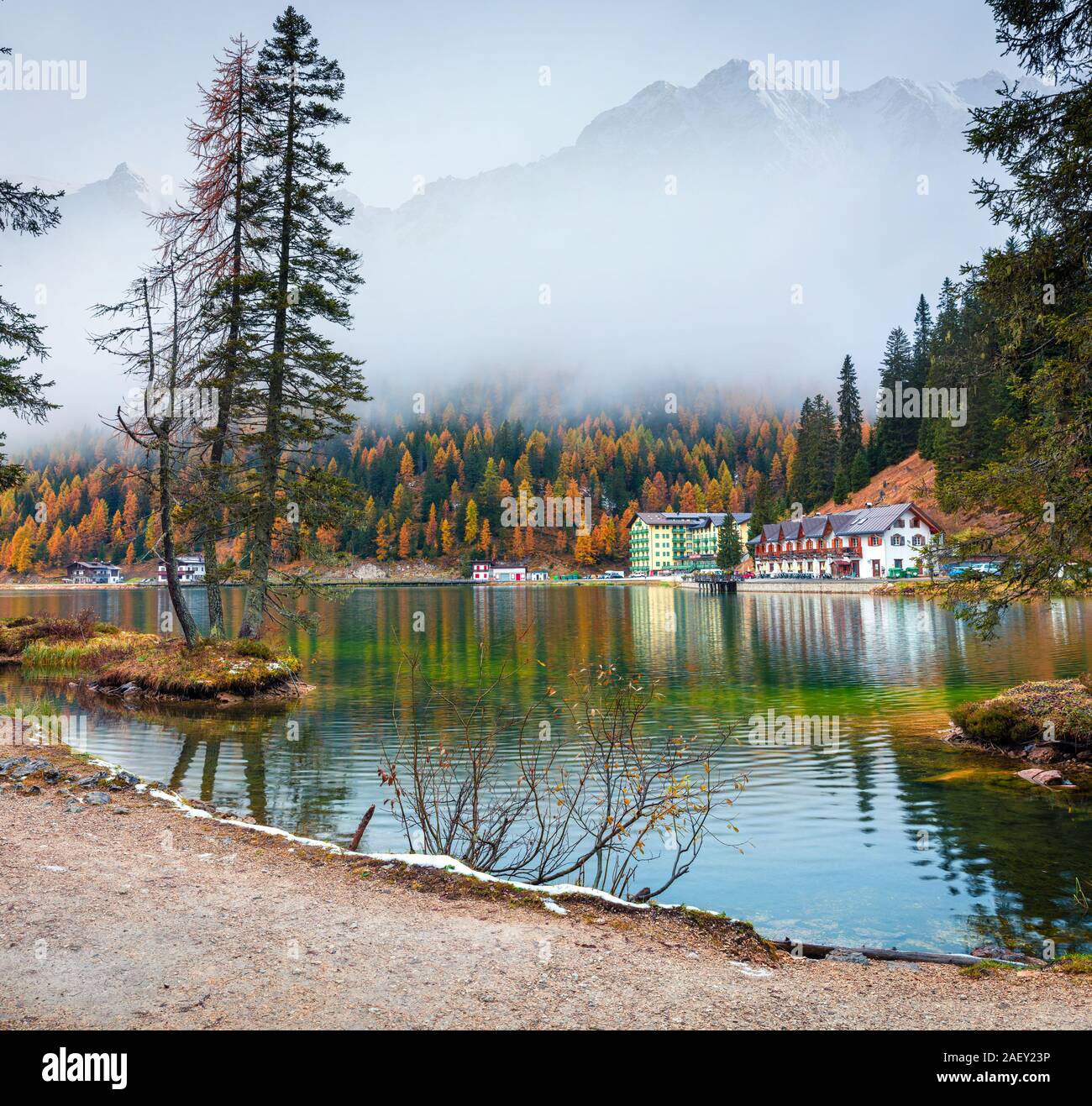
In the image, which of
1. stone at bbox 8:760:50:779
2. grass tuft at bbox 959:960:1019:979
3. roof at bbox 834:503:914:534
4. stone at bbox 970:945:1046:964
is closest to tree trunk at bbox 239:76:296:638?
Answer: stone at bbox 8:760:50:779

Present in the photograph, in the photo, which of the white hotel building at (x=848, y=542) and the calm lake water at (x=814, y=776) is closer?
the calm lake water at (x=814, y=776)

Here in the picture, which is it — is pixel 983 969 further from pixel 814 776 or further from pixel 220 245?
pixel 220 245

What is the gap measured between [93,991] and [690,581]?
149 metres

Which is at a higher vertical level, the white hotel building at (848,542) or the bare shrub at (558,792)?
the white hotel building at (848,542)

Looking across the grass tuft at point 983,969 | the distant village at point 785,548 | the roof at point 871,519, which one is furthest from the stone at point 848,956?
the roof at point 871,519

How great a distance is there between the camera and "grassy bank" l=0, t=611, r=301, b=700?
26141 millimetres

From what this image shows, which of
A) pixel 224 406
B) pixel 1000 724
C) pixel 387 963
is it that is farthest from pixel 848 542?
pixel 387 963

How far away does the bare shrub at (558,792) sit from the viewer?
9.69 m

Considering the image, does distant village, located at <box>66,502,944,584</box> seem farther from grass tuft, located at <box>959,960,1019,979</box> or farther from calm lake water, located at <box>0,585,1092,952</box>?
grass tuft, located at <box>959,960,1019,979</box>

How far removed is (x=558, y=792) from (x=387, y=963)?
637 centimetres

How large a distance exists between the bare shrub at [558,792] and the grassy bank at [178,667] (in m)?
5.52

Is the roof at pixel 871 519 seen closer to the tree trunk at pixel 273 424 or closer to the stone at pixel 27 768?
the tree trunk at pixel 273 424
